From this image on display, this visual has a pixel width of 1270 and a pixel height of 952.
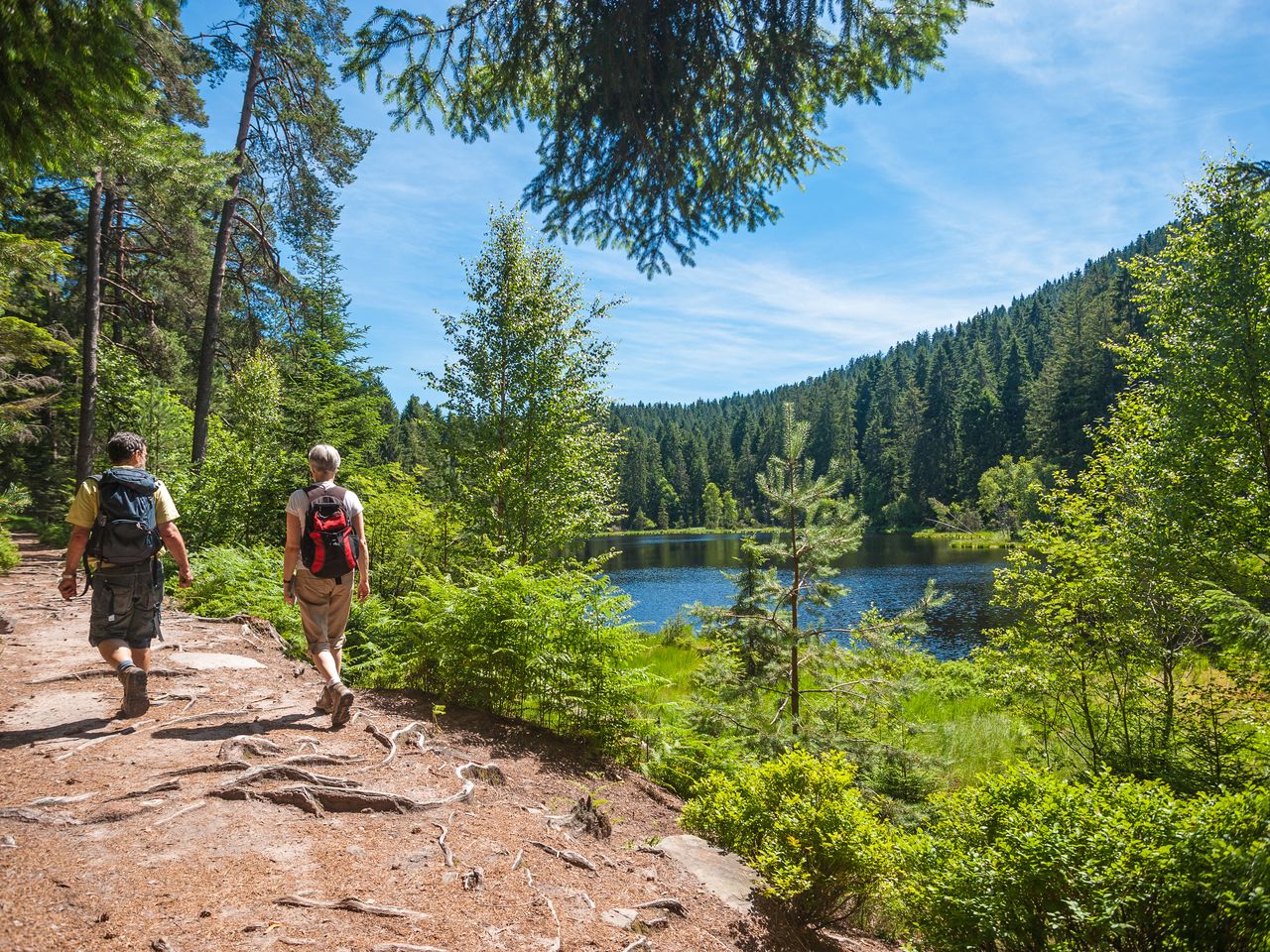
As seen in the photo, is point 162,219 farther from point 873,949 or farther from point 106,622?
point 873,949

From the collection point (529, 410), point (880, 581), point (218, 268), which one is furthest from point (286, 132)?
point (880, 581)

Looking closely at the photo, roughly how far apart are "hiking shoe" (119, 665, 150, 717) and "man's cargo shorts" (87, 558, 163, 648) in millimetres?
279

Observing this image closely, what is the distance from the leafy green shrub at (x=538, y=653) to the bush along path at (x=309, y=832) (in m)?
0.36

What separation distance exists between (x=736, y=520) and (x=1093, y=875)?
335 inches

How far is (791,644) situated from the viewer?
7.36 m

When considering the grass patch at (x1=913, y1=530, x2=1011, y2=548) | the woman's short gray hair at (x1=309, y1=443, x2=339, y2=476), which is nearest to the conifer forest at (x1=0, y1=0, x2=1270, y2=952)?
the woman's short gray hair at (x1=309, y1=443, x2=339, y2=476)

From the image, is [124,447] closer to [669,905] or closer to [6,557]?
[669,905]

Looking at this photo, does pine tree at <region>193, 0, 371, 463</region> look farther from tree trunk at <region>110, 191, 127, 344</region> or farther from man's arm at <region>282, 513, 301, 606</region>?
man's arm at <region>282, 513, 301, 606</region>

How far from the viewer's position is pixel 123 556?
13.8ft

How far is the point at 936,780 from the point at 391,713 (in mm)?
6224

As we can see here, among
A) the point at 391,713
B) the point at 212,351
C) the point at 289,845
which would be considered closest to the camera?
the point at 289,845

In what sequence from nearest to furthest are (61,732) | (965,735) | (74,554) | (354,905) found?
(354,905) → (61,732) → (74,554) → (965,735)

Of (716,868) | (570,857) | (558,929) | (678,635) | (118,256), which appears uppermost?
(118,256)

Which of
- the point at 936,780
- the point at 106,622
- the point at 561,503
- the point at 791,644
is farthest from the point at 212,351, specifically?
the point at 936,780
